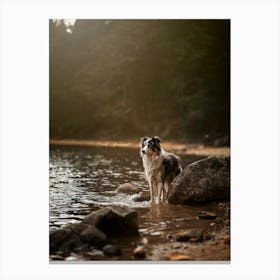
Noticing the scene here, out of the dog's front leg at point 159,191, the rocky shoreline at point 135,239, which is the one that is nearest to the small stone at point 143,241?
the rocky shoreline at point 135,239

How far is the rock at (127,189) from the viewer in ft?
21.4

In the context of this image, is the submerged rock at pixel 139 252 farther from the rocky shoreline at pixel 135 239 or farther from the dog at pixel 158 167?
the dog at pixel 158 167

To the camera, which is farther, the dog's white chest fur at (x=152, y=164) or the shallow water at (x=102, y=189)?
the dog's white chest fur at (x=152, y=164)

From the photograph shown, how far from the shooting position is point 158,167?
6.75 metres

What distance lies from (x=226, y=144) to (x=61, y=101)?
2.37m

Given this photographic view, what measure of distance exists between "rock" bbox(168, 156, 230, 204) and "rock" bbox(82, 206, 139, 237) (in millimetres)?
1182

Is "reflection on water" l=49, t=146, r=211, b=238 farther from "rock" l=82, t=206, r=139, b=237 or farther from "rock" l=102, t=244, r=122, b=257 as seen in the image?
"rock" l=102, t=244, r=122, b=257

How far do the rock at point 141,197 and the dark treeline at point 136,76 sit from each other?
2.94 ft

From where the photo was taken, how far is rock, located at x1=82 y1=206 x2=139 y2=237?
5418 mm

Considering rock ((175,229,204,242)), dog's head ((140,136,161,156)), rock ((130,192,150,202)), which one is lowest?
rock ((175,229,204,242))

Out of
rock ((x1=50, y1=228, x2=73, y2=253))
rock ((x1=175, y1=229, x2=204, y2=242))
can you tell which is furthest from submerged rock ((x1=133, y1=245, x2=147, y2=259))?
Answer: rock ((x1=50, y1=228, x2=73, y2=253))

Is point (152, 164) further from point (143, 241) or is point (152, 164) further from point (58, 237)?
point (58, 237)
